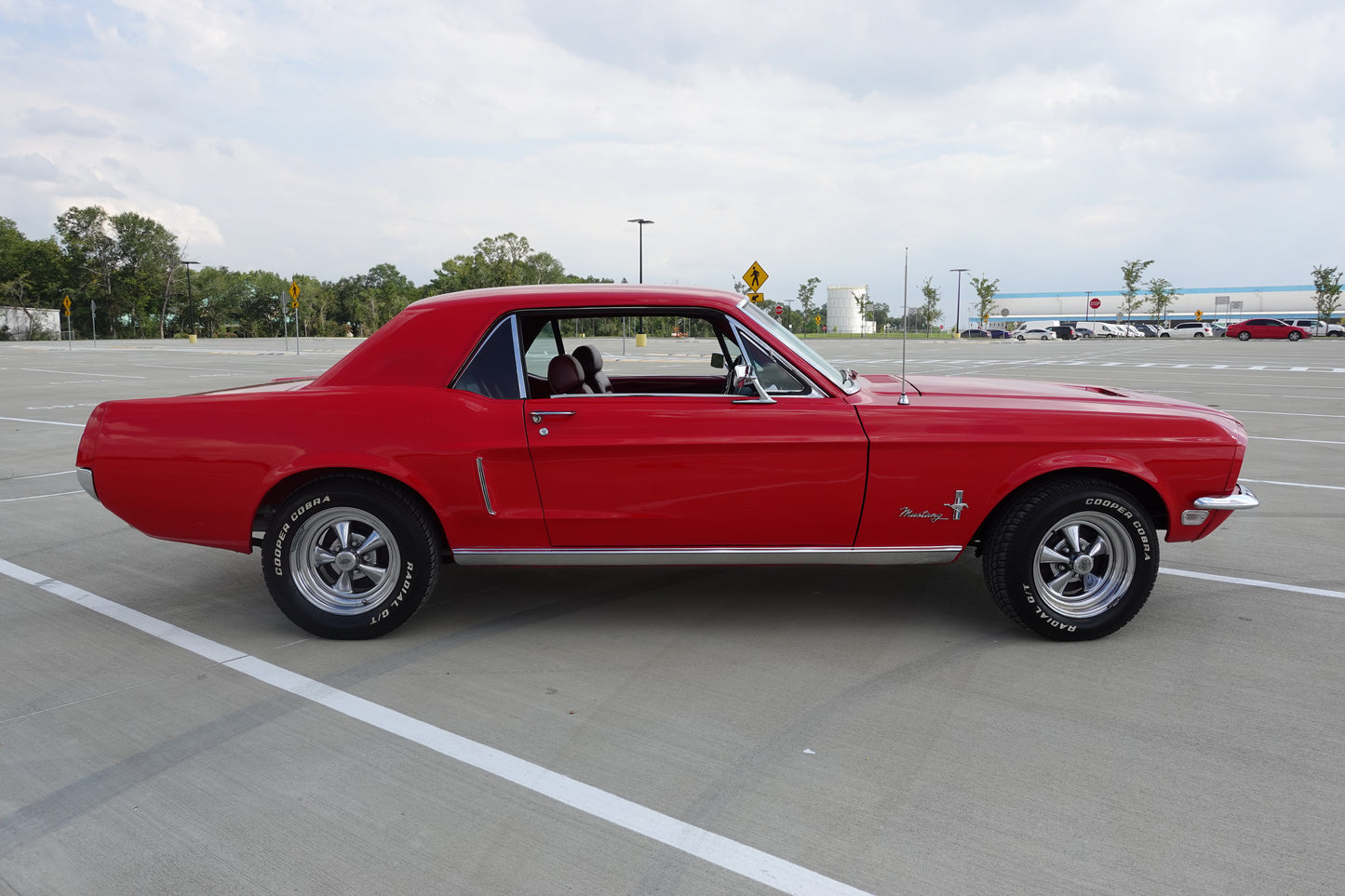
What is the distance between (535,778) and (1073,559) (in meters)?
2.53

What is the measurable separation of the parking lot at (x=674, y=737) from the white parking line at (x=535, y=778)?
0.01m

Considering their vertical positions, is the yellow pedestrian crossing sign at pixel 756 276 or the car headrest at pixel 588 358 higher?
the yellow pedestrian crossing sign at pixel 756 276

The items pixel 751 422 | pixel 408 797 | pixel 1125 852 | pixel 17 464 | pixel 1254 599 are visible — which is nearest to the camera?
pixel 1125 852

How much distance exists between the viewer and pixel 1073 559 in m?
4.07

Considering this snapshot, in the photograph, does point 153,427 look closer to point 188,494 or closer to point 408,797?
point 188,494

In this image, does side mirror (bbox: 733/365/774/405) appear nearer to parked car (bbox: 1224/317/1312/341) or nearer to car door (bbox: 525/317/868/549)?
car door (bbox: 525/317/868/549)

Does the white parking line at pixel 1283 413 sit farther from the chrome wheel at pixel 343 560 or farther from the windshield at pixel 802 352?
the chrome wheel at pixel 343 560

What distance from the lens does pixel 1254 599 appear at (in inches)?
187

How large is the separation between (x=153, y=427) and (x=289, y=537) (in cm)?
80

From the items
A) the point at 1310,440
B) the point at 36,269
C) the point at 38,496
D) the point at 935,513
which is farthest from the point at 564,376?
the point at 36,269

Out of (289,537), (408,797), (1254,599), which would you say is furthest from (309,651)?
(1254,599)

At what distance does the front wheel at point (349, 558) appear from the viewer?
4.09m

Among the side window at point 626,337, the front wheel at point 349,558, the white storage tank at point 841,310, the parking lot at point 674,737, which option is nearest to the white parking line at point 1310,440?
the parking lot at point 674,737

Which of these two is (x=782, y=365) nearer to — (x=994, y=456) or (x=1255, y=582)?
(x=994, y=456)
